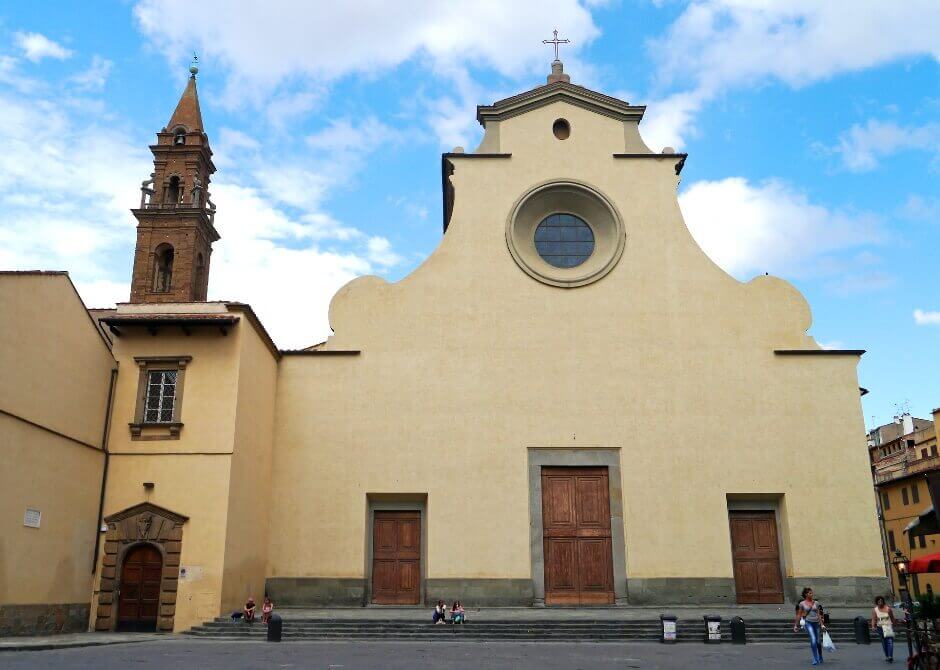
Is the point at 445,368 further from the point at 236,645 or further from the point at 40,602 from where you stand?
the point at 40,602

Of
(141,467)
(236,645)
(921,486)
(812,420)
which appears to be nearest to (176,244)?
(141,467)

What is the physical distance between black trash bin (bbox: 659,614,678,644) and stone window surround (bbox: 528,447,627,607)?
4.06m

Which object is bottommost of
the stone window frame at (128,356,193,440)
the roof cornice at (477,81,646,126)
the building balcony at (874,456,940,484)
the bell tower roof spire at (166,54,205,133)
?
the stone window frame at (128,356,193,440)

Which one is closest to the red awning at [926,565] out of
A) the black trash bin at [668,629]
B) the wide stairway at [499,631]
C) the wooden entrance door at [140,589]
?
the wide stairway at [499,631]

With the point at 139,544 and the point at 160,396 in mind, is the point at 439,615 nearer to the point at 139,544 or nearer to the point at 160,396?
the point at 139,544

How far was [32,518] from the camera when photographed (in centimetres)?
1658

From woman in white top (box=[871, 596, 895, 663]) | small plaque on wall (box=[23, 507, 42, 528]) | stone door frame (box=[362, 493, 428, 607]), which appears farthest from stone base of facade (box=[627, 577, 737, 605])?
small plaque on wall (box=[23, 507, 42, 528])

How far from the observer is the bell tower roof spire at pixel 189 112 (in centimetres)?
3791

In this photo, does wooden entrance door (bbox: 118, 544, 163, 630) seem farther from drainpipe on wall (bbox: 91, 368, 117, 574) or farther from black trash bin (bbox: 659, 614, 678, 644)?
black trash bin (bbox: 659, 614, 678, 644)

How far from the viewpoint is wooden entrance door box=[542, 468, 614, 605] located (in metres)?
21.1

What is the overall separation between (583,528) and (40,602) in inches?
505

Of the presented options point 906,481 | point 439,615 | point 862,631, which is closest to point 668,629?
point 862,631

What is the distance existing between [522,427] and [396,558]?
484 cm

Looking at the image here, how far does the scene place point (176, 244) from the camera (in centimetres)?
3588
